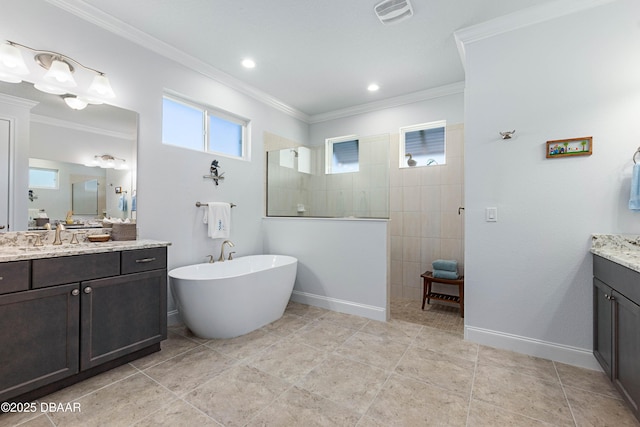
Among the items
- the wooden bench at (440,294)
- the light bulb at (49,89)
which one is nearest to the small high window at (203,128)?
the light bulb at (49,89)

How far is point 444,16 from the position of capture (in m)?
2.26

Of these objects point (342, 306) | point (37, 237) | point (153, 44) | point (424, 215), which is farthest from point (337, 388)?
point (153, 44)

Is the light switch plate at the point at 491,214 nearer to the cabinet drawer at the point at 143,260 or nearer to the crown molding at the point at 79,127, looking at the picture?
the cabinet drawer at the point at 143,260

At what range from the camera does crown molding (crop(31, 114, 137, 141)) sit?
2.11m

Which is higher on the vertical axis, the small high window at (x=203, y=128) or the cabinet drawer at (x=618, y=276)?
the small high window at (x=203, y=128)

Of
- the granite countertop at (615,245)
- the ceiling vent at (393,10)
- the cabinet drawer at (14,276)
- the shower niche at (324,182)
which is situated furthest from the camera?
the shower niche at (324,182)

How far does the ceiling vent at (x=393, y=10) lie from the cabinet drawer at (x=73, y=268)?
266 cm

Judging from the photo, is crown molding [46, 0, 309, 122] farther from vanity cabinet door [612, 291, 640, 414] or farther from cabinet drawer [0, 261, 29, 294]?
vanity cabinet door [612, 291, 640, 414]

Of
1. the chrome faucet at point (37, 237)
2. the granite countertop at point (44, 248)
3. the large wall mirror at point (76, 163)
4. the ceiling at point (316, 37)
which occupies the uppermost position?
the ceiling at point (316, 37)

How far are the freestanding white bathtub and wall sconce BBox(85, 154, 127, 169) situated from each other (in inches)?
41.2

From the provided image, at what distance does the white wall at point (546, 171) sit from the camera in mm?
1973

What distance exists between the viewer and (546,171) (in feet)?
7.11

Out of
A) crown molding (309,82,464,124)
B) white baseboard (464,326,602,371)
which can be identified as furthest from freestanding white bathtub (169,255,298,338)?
crown molding (309,82,464,124)

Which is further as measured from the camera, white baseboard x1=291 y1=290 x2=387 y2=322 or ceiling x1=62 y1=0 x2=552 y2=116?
white baseboard x1=291 y1=290 x2=387 y2=322
